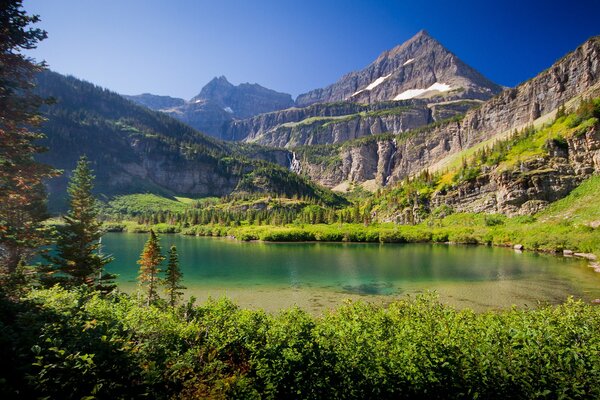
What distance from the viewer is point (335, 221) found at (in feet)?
544

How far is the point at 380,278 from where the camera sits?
5459cm

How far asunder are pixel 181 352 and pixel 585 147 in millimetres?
150658

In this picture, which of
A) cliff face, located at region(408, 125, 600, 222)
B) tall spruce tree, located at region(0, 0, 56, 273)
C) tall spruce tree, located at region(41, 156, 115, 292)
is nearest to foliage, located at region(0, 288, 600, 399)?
tall spruce tree, located at region(0, 0, 56, 273)

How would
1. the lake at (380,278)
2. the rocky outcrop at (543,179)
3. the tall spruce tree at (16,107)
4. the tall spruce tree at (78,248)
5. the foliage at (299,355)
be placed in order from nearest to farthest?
1. the foliage at (299,355)
2. the tall spruce tree at (16,107)
3. the tall spruce tree at (78,248)
4. the lake at (380,278)
5. the rocky outcrop at (543,179)

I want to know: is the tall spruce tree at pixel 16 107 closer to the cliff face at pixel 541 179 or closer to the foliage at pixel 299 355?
the foliage at pixel 299 355

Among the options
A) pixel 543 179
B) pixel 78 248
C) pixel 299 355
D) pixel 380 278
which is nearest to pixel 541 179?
pixel 543 179

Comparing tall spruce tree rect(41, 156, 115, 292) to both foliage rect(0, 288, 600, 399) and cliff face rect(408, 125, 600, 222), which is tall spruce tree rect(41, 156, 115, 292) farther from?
cliff face rect(408, 125, 600, 222)

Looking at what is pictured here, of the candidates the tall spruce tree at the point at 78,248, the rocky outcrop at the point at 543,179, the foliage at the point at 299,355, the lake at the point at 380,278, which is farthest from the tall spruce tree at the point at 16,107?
the rocky outcrop at the point at 543,179

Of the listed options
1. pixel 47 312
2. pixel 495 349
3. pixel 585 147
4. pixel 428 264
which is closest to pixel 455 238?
pixel 428 264

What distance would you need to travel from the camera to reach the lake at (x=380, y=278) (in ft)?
130

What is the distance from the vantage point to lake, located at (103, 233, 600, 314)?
39.8 m

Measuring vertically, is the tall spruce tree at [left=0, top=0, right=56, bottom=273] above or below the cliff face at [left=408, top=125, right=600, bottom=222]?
below

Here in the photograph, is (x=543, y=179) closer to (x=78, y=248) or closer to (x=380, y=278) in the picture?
(x=380, y=278)

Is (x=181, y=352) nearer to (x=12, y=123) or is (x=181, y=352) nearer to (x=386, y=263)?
(x=12, y=123)
